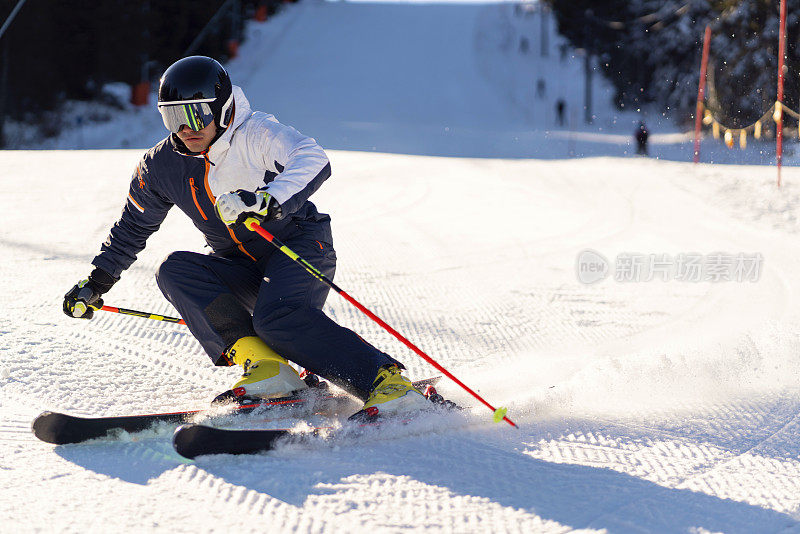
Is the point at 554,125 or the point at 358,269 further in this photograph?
the point at 554,125

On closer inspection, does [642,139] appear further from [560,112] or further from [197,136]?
[197,136]

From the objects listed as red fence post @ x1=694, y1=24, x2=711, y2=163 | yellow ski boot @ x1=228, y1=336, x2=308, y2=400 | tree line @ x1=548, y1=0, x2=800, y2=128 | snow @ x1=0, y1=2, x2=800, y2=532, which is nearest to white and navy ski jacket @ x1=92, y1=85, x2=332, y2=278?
yellow ski boot @ x1=228, y1=336, x2=308, y2=400

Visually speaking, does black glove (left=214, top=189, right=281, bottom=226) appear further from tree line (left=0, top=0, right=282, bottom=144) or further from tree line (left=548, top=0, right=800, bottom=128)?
tree line (left=0, top=0, right=282, bottom=144)

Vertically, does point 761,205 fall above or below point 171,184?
below

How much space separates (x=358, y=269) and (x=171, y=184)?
2.87 meters

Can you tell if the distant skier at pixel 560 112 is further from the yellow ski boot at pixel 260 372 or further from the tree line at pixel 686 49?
the yellow ski boot at pixel 260 372

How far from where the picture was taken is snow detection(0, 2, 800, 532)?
2232mm

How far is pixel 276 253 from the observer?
3.09 metres

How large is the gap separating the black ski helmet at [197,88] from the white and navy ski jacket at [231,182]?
98 mm

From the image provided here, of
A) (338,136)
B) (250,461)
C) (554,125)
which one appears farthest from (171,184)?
(554,125)

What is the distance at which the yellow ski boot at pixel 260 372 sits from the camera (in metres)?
2.96

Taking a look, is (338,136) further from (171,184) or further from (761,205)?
(171,184)

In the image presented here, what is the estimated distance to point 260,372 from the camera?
3002 mm

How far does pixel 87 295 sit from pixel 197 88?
0.97 m
